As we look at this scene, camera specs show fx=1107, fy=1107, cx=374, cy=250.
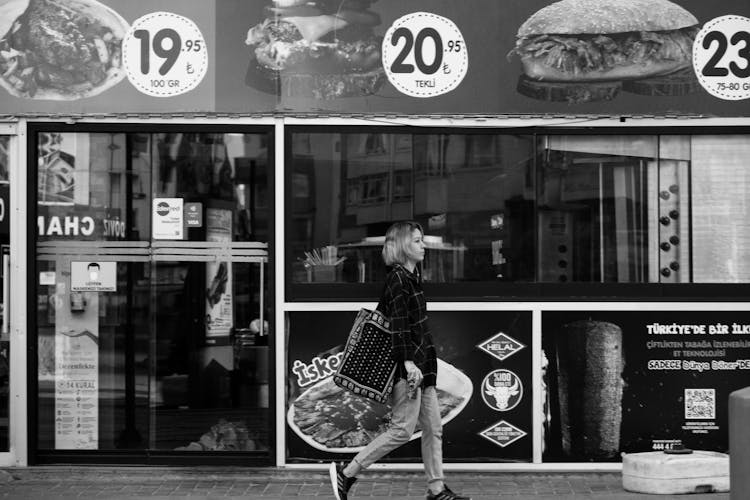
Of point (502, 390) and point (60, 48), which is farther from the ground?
point (60, 48)

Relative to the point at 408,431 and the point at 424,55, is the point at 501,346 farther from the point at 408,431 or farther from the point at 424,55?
the point at 424,55

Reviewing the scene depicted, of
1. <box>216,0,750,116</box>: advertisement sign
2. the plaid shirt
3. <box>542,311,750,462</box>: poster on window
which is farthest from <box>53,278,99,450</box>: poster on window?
<box>542,311,750,462</box>: poster on window

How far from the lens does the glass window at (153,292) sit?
339 inches

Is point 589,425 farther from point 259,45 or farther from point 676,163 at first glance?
point 259,45

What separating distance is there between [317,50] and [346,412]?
2.75 m

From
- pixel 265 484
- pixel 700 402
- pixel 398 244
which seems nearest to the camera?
pixel 398 244

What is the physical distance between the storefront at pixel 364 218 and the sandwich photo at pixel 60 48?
0.02m

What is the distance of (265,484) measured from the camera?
8.05 m

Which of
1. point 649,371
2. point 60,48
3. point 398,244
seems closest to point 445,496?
point 398,244

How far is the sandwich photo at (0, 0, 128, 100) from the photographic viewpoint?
8445mm

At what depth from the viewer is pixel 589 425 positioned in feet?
27.5

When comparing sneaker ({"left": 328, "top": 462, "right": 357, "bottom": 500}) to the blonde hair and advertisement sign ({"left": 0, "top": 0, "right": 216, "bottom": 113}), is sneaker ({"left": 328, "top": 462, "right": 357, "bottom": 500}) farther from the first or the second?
advertisement sign ({"left": 0, "top": 0, "right": 216, "bottom": 113})

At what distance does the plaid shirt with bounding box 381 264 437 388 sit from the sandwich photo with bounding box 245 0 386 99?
1.73 m

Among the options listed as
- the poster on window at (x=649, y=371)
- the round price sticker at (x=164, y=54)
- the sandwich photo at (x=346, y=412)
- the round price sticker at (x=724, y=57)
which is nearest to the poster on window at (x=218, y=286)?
the sandwich photo at (x=346, y=412)
